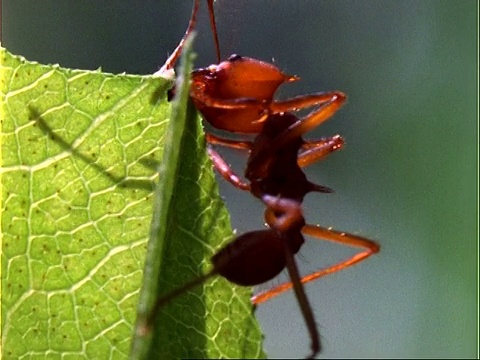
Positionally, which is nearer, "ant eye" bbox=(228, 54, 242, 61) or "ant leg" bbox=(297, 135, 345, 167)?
"ant eye" bbox=(228, 54, 242, 61)

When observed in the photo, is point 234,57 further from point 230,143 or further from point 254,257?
point 254,257

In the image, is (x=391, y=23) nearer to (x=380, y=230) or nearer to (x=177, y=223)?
(x=380, y=230)

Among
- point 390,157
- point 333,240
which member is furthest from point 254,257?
point 390,157

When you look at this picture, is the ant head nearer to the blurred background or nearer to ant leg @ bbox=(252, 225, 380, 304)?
ant leg @ bbox=(252, 225, 380, 304)

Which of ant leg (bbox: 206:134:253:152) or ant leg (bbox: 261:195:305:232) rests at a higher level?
ant leg (bbox: 206:134:253:152)

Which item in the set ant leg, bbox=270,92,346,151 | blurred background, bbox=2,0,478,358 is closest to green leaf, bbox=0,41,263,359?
ant leg, bbox=270,92,346,151

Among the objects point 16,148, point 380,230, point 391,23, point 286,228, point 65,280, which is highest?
point 16,148

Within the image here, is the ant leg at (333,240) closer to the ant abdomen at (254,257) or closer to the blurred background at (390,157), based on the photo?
the ant abdomen at (254,257)

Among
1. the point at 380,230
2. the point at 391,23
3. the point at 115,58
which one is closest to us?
the point at 115,58

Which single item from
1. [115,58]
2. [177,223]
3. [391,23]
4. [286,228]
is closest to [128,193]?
[177,223]
